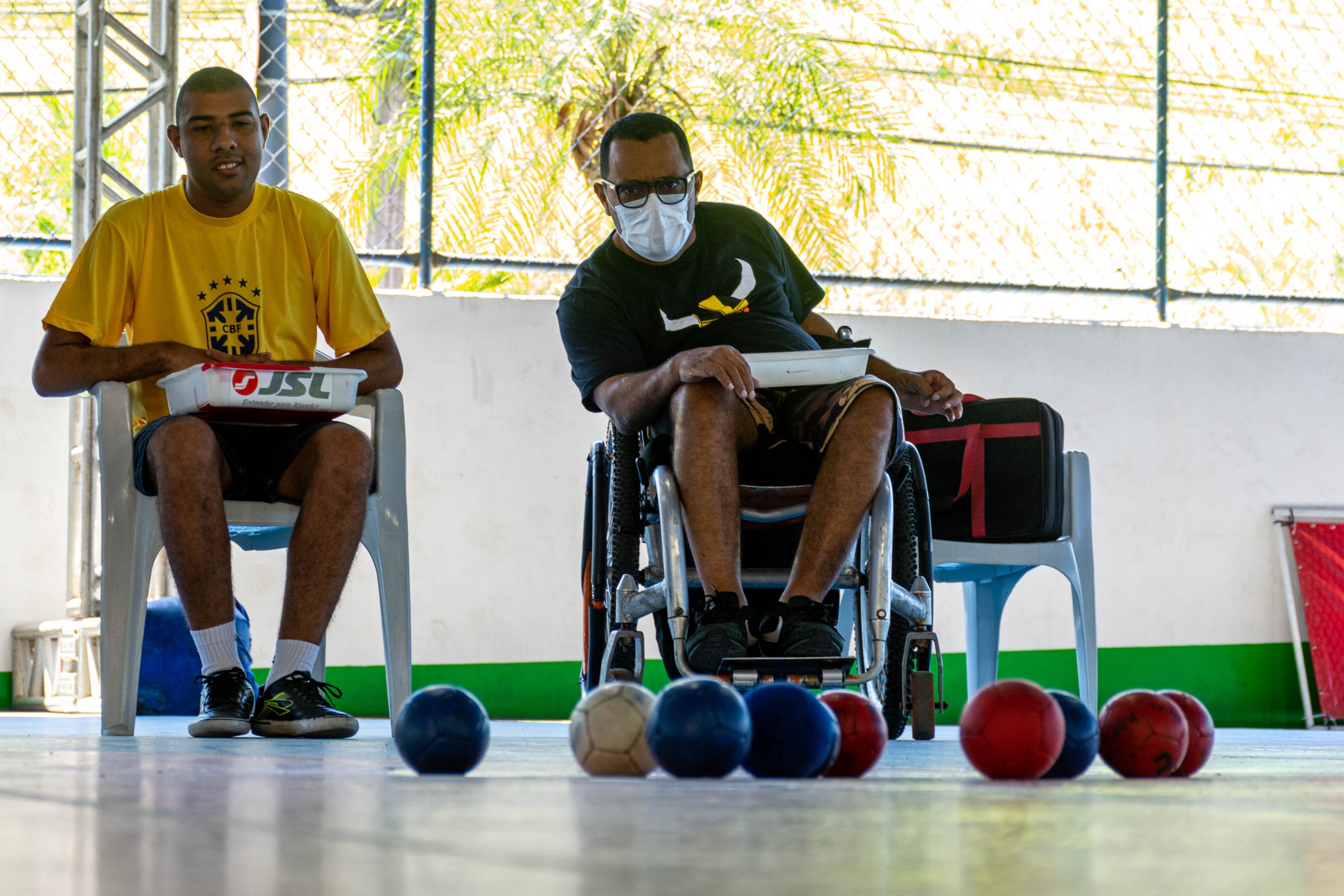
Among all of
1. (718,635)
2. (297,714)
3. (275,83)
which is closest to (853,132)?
(275,83)

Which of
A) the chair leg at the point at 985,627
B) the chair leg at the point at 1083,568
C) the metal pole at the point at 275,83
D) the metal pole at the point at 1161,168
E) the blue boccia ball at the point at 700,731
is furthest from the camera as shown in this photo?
the metal pole at the point at 1161,168

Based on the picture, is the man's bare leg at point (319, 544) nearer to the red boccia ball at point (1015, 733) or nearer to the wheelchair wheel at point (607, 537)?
the wheelchair wheel at point (607, 537)

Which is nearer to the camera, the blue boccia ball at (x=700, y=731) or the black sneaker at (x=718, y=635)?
the blue boccia ball at (x=700, y=731)

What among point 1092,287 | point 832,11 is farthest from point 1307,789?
point 832,11

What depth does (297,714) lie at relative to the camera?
6.70 feet

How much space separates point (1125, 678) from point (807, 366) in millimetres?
2531

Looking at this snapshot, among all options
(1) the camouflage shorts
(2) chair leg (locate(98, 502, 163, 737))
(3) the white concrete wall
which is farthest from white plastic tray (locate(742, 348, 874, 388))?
(3) the white concrete wall

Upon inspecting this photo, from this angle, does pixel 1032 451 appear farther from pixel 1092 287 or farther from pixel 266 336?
pixel 1092 287

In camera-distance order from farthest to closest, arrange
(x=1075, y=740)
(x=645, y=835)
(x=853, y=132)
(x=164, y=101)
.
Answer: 1. (x=853, y=132)
2. (x=164, y=101)
3. (x=1075, y=740)
4. (x=645, y=835)

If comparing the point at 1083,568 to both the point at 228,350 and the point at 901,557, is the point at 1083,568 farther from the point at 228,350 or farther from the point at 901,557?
the point at 228,350

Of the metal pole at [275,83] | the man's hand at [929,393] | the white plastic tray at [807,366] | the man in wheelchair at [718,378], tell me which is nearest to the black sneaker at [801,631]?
the man in wheelchair at [718,378]

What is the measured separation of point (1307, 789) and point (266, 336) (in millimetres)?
1822

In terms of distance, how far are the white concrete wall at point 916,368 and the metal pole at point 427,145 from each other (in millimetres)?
165

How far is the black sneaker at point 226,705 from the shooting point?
198 centimetres
